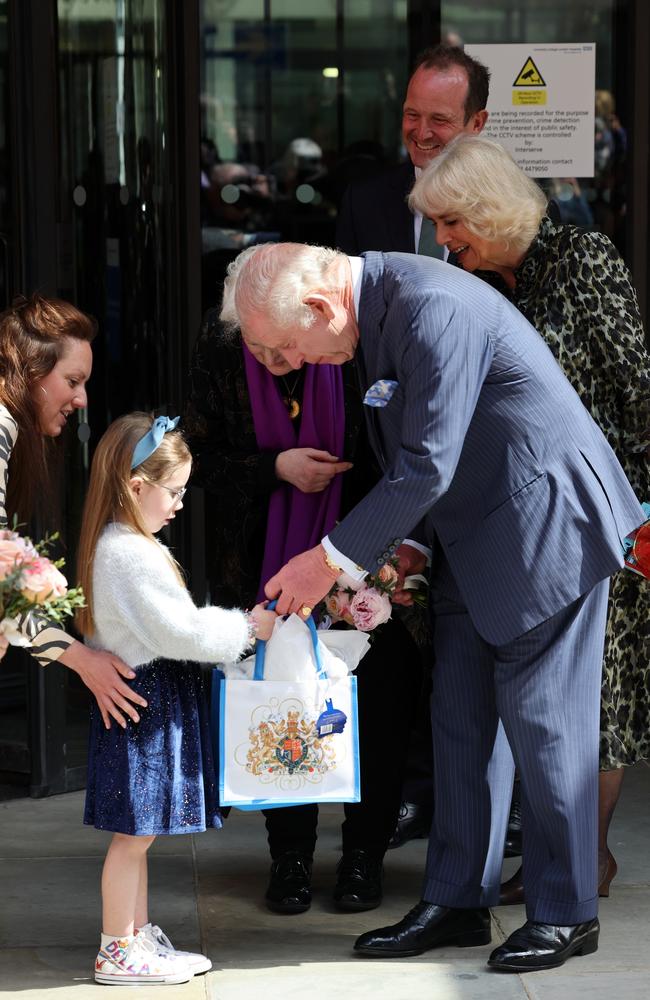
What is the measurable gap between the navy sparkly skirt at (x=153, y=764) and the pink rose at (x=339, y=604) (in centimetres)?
→ 37

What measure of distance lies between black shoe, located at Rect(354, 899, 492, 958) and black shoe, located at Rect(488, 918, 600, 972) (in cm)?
12

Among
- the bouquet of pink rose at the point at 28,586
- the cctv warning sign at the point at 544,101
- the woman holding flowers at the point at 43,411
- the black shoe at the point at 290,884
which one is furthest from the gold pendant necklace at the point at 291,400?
A: the cctv warning sign at the point at 544,101

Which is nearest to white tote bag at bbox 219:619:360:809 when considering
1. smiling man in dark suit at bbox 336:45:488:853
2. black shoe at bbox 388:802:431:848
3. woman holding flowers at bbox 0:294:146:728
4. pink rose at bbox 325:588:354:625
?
pink rose at bbox 325:588:354:625

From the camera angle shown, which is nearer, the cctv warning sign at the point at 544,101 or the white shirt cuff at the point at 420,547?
the white shirt cuff at the point at 420,547

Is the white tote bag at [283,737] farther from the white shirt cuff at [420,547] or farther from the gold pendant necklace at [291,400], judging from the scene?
the gold pendant necklace at [291,400]

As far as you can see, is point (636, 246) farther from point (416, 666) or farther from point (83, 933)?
point (83, 933)

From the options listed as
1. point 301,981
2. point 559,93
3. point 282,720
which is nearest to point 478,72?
point 559,93

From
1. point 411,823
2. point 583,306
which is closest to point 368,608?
point 583,306

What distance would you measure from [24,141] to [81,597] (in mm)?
2024

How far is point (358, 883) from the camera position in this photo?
4.18 metres

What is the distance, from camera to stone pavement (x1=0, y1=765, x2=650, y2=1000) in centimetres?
372

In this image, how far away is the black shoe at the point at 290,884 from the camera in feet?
13.6

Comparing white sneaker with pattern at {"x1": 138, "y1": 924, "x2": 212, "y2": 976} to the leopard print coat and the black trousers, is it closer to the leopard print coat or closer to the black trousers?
the black trousers

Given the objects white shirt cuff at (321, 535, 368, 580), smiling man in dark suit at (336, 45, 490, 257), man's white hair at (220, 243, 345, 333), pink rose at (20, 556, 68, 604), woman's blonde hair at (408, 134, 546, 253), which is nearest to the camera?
pink rose at (20, 556, 68, 604)
